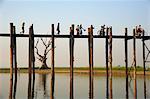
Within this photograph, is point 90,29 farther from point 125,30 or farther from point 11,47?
point 11,47

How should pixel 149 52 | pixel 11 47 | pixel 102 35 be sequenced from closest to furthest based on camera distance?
pixel 11 47, pixel 102 35, pixel 149 52

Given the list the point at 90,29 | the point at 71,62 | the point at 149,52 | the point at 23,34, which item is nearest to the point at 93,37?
the point at 90,29

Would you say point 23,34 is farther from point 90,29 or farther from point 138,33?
point 138,33

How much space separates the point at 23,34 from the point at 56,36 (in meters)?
1.16

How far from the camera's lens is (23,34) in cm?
1193

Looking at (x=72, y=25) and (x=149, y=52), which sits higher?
(x=72, y=25)

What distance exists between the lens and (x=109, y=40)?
12070 mm

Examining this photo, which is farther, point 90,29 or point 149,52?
point 149,52

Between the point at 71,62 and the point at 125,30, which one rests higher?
the point at 125,30

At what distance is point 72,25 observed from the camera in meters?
12.0

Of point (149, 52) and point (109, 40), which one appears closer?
point (109, 40)

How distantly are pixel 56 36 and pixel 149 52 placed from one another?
4.50 metres

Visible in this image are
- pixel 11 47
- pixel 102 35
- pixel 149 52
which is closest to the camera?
pixel 11 47

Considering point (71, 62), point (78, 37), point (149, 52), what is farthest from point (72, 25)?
point (149, 52)
